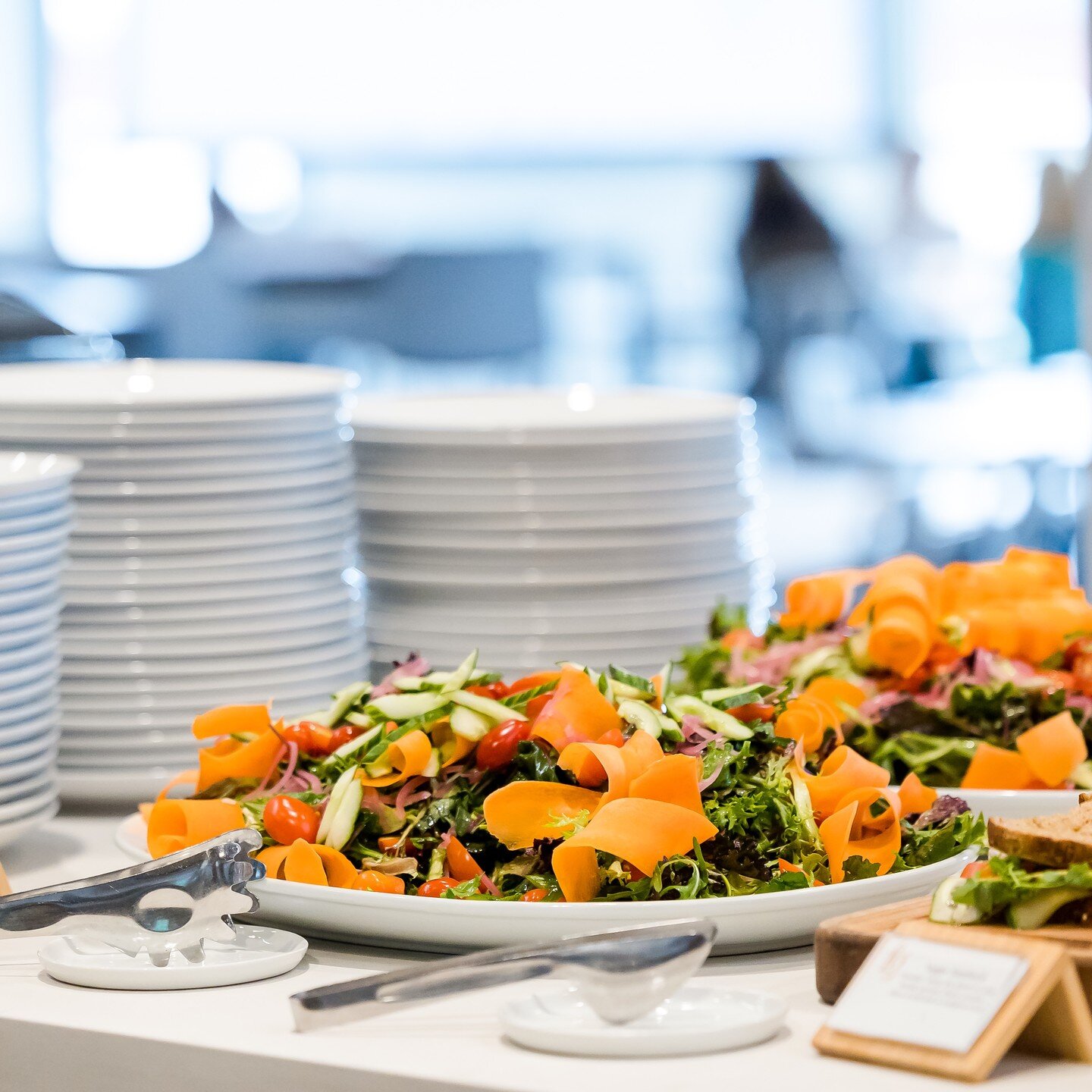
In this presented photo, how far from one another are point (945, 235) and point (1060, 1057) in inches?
179

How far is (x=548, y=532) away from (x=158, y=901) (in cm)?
64

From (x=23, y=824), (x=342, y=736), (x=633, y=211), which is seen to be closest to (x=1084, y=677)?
(x=342, y=736)

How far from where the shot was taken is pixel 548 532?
1.45 meters

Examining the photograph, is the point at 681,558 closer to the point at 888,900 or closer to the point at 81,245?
the point at 888,900

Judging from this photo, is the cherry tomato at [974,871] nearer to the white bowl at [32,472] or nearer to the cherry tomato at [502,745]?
the cherry tomato at [502,745]

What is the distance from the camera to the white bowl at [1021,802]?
3.53 feet

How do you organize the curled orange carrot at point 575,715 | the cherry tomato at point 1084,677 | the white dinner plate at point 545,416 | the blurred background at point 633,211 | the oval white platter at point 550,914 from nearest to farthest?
1. the oval white platter at point 550,914
2. the curled orange carrot at point 575,715
3. the cherry tomato at point 1084,677
4. the white dinner plate at point 545,416
5. the blurred background at point 633,211

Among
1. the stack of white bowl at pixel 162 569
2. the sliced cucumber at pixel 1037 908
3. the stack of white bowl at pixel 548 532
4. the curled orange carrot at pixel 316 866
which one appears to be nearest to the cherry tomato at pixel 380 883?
the curled orange carrot at pixel 316 866

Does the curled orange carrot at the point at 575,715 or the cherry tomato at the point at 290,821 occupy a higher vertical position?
the curled orange carrot at the point at 575,715

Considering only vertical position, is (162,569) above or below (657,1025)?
above

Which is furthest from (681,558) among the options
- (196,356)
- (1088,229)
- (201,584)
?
(196,356)

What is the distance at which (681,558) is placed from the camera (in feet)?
4.91

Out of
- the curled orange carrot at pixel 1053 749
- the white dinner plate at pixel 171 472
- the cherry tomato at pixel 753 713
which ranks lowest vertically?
the curled orange carrot at pixel 1053 749

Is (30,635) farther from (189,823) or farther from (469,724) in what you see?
(469,724)
